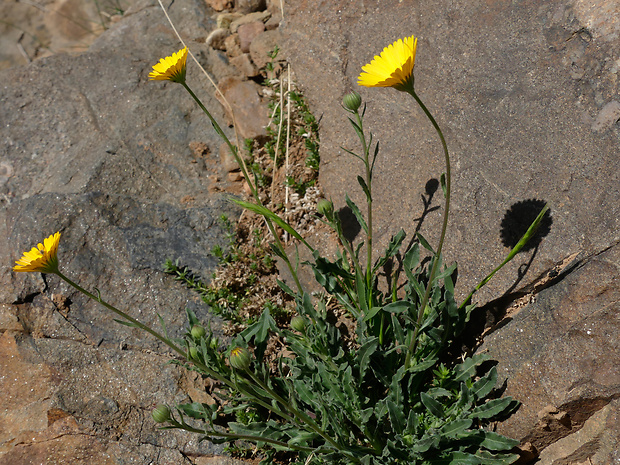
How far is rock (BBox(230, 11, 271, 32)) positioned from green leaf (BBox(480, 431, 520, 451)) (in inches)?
146

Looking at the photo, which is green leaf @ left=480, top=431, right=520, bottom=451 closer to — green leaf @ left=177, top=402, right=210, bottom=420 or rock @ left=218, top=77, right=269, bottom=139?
green leaf @ left=177, top=402, right=210, bottom=420

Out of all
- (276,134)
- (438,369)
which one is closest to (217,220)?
(276,134)

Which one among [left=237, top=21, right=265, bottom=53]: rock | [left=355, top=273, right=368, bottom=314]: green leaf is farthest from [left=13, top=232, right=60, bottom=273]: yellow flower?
[left=237, top=21, right=265, bottom=53]: rock

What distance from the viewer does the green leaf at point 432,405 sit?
246cm

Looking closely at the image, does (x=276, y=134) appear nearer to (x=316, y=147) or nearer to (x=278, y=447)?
(x=316, y=147)

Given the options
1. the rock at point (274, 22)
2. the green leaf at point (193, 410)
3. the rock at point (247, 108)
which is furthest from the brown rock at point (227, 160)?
the green leaf at point (193, 410)

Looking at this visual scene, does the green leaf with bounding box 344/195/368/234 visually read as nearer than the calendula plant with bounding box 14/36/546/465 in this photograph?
No

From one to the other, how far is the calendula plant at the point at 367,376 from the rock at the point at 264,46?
1.80 m

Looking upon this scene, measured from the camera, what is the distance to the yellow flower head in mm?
1901

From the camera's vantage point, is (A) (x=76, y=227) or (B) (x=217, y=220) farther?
(B) (x=217, y=220)

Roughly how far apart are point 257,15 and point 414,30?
1.84 m

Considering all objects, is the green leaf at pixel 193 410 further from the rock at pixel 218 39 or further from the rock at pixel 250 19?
the rock at pixel 250 19

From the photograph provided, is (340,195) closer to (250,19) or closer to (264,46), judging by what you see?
(264,46)

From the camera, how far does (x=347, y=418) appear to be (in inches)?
105
